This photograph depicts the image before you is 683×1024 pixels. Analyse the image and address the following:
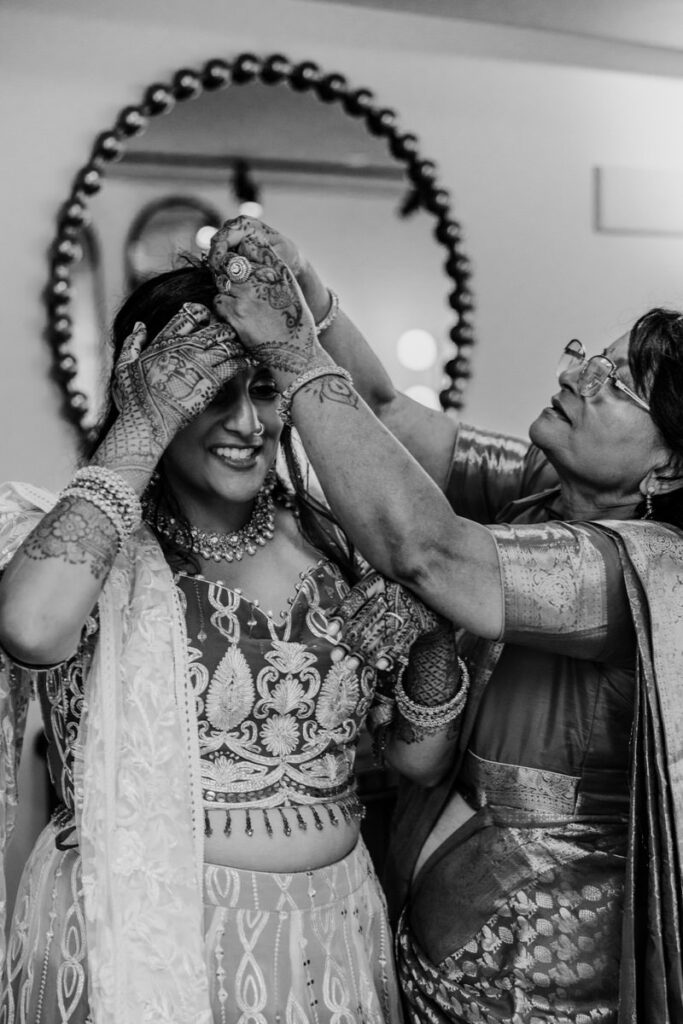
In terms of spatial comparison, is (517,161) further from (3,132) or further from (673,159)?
(3,132)

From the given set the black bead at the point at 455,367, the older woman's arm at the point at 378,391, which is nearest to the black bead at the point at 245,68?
the black bead at the point at 455,367

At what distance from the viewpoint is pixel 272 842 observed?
1383 millimetres

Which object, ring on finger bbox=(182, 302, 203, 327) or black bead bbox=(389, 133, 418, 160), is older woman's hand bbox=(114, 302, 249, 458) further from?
black bead bbox=(389, 133, 418, 160)

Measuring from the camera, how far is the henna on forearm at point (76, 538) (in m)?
1.19

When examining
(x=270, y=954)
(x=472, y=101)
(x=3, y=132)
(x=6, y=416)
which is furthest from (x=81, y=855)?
(x=472, y=101)

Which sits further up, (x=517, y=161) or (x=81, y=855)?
(x=517, y=161)

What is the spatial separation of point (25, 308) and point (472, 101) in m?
1.48

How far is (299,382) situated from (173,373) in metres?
0.15

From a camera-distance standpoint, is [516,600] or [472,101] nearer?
[516,600]

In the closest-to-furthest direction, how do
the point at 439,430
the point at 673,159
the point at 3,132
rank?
1. the point at 439,430
2. the point at 3,132
3. the point at 673,159

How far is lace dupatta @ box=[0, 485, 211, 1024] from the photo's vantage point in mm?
1274

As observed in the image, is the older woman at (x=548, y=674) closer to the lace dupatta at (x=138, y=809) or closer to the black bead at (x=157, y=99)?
the lace dupatta at (x=138, y=809)

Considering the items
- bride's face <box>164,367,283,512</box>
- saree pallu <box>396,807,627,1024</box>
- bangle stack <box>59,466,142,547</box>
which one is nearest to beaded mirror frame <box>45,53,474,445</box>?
bride's face <box>164,367,283,512</box>

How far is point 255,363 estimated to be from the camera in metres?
1.38
